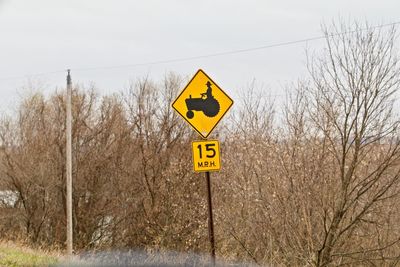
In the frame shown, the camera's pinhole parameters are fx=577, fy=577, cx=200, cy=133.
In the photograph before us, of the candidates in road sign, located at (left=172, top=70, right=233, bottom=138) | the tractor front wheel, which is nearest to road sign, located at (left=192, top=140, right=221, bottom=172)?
road sign, located at (left=172, top=70, right=233, bottom=138)

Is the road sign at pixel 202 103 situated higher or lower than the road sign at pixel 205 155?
higher

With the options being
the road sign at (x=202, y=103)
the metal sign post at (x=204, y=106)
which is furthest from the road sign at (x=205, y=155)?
the road sign at (x=202, y=103)

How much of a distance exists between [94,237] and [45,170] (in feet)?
13.5

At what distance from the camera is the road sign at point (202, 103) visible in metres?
9.08

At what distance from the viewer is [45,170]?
28.0 m

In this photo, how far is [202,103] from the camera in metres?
9.18

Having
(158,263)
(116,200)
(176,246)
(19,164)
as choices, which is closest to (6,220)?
(19,164)

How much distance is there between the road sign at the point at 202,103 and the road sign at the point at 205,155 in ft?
0.88

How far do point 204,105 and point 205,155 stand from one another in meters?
0.83

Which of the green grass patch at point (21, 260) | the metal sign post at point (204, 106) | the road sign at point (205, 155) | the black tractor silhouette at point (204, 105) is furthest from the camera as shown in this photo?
the black tractor silhouette at point (204, 105)

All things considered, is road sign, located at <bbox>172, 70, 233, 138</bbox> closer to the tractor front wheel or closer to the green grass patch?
the tractor front wheel

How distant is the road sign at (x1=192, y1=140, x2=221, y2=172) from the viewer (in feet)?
29.0

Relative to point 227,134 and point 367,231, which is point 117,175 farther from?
point 367,231

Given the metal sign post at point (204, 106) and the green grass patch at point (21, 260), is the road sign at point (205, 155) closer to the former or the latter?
the metal sign post at point (204, 106)
